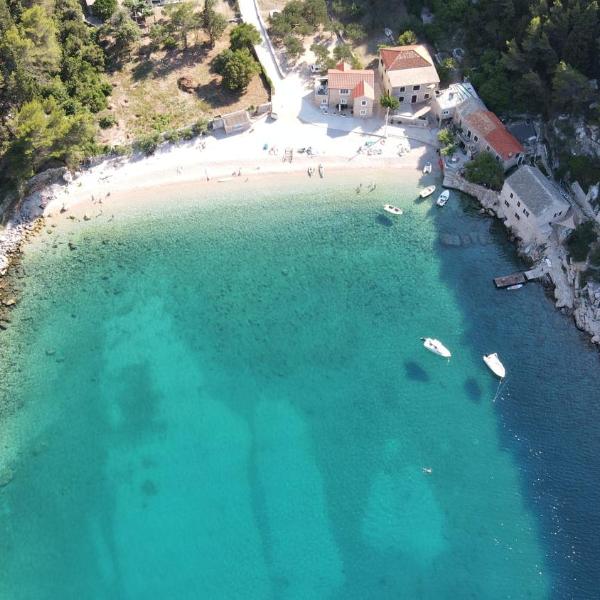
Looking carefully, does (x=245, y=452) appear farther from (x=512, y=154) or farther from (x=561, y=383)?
(x=512, y=154)

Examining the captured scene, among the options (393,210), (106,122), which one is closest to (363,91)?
(393,210)

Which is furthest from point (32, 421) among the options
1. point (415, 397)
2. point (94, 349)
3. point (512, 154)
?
point (512, 154)

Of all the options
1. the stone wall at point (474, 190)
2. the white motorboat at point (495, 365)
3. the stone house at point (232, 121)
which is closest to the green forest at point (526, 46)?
the stone wall at point (474, 190)

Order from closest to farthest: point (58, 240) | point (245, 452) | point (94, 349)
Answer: point (245, 452) < point (94, 349) < point (58, 240)

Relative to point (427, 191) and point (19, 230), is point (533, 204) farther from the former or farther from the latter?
point (19, 230)

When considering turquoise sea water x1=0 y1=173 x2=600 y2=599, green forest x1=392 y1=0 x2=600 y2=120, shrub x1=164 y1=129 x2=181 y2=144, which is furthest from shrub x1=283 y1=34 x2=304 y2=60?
turquoise sea water x1=0 y1=173 x2=600 y2=599

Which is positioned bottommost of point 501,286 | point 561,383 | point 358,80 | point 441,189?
point 561,383
